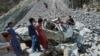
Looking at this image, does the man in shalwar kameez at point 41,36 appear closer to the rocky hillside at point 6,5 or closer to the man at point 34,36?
the man at point 34,36

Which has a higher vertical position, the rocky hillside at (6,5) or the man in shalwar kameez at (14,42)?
the man in shalwar kameez at (14,42)

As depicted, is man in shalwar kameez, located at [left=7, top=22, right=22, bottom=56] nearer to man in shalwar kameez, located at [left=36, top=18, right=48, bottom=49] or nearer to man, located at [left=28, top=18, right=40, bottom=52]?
man, located at [left=28, top=18, right=40, bottom=52]

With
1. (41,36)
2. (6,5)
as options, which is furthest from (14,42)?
(6,5)

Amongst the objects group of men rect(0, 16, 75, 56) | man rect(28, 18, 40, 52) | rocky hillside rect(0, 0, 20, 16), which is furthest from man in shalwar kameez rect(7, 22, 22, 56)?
rocky hillside rect(0, 0, 20, 16)

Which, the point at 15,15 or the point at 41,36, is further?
the point at 15,15

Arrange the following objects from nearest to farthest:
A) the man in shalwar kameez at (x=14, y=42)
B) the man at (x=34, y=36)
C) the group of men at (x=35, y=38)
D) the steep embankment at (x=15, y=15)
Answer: the man in shalwar kameez at (x=14, y=42) < the group of men at (x=35, y=38) < the man at (x=34, y=36) < the steep embankment at (x=15, y=15)

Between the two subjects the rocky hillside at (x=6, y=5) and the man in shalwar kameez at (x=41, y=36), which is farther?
the rocky hillside at (x=6, y=5)

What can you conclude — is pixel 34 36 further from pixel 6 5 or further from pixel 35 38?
pixel 6 5

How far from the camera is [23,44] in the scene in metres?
10.6

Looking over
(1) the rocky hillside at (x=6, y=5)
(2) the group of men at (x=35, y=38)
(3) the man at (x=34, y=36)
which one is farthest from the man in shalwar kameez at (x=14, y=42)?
(1) the rocky hillside at (x=6, y=5)

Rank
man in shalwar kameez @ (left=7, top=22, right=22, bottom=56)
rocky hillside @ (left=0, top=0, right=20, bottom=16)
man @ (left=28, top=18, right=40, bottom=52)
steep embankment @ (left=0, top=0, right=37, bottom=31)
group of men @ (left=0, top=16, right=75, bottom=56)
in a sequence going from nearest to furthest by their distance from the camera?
man in shalwar kameez @ (left=7, top=22, right=22, bottom=56)
group of men @ (left=0, top=16, right=75, bottom=56)
man @ (left=28, top=18, right=40, bottom=52)
steep embankment @ (left=0, top=0, right=37, bottom=31)
rocky hillside @ (left=0, top=0, right=20, bottom=16)

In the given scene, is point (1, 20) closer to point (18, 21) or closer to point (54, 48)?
point (18, 21)

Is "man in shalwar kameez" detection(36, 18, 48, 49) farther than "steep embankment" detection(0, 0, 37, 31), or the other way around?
"steep embankment" detection(0, 0, 37, 31)

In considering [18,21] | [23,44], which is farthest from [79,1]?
[23,44]
